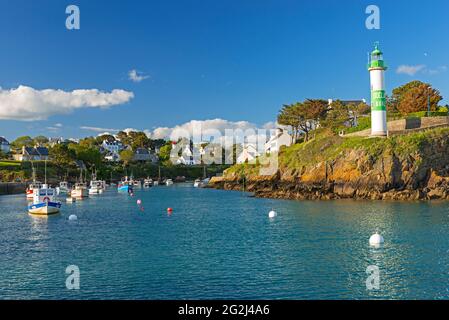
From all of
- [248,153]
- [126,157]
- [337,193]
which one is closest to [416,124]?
[337,193]

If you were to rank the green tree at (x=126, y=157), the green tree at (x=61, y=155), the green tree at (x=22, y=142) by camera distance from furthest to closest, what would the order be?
the green tree at (x=22, y=142)
the green tree at (x=126, y=157)
the green tree at (x=61, y=155)

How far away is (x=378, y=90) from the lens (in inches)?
2906

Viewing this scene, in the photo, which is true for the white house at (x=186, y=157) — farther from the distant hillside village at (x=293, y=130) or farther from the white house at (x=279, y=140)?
the white house at (x=279, y=140)

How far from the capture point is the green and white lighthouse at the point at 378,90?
2896 inches

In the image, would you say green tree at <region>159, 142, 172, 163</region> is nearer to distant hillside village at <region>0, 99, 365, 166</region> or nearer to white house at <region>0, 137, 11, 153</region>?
distant hillside village at <region>0, 99, 365, 166</region>

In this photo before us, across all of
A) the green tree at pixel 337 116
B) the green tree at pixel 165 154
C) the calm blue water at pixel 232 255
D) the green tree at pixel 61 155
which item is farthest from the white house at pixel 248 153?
the calm blue water at pixel 232 255

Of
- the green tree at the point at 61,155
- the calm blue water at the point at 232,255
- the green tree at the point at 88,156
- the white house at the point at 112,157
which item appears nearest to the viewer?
the calm blue water at the point at 232,255

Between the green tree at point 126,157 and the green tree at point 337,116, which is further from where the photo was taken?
the green tree at point 126,157

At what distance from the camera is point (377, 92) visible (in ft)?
243

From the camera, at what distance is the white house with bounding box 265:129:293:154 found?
11438 cm

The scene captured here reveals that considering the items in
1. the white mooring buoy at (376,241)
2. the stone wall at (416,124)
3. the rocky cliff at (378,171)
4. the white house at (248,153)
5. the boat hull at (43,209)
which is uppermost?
the stone wall at (416,124)

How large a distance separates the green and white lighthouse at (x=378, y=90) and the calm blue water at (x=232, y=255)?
85.9 feet

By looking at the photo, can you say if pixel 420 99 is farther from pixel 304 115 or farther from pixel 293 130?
pixel 293 130
